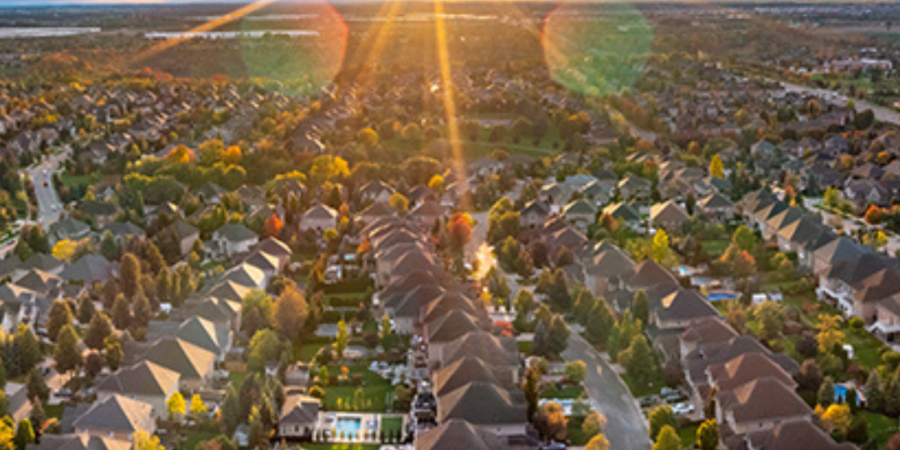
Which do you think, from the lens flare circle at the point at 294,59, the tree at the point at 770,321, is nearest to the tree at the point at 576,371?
the tree at the point at 770,321

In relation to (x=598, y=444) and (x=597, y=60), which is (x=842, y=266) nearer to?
(x=598, y=444)

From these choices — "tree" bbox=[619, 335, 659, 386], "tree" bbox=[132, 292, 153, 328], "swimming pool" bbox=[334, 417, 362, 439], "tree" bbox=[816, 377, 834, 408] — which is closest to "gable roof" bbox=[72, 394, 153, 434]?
"swimming pool" bbox=[334, 417, 362, 439]

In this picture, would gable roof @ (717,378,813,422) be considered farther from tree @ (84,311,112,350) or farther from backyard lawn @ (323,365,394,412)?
tree @ (84,311,112,350)

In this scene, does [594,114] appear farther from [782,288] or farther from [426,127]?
[782,288]

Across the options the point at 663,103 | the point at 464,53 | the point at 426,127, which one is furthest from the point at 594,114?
the point at 464,53

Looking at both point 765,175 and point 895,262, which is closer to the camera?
point 895,262

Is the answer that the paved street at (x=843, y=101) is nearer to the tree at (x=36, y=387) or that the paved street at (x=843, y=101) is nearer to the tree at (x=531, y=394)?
the tree at (x=531, y=394)

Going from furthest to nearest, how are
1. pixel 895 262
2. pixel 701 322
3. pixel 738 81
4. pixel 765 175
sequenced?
pixel 738 81 < pixel 765 175 < pixel 895 262 < pixel 701 322
